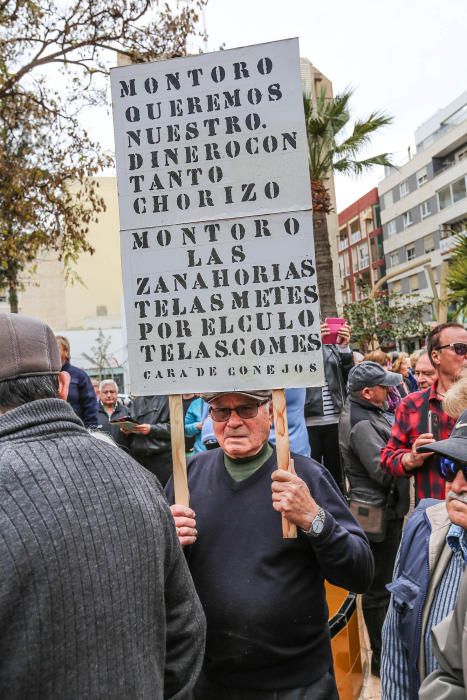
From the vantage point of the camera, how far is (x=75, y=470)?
5.76 ft

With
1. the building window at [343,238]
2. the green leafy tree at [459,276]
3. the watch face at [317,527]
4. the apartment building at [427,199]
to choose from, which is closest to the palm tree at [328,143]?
the green leafy tree at [459,276]

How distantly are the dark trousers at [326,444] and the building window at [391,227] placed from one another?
6069 cm

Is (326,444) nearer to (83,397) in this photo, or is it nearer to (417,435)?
(83,397)

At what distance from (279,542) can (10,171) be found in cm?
833

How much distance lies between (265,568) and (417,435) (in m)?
1.84

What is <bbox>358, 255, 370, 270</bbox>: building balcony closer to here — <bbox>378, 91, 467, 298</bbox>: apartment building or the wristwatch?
<bbox>378, 91, 467, 298</bbox>: apartment building

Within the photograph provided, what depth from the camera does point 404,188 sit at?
206 ft

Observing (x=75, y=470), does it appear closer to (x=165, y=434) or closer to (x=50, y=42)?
(x=165, y=434)

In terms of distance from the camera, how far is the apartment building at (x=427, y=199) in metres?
52.4

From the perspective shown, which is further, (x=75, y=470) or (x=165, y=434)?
(x=165, y=434)

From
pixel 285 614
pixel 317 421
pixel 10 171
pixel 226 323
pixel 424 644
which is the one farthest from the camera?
pixel 10 171

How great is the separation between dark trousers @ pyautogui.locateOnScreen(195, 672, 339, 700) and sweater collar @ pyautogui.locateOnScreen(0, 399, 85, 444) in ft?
4.25

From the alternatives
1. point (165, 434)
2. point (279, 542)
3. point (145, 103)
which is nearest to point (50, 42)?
point (165, 434)

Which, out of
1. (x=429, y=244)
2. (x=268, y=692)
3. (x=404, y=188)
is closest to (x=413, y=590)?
(x=268, y=692)
